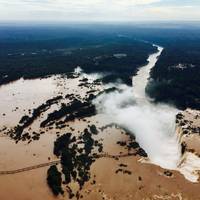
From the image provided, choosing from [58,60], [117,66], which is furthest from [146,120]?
[58,60]

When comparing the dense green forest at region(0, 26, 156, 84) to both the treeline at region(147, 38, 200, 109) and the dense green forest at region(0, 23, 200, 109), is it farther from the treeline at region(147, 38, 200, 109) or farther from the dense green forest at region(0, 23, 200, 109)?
the treeline at region(147, 38, 200, 109)

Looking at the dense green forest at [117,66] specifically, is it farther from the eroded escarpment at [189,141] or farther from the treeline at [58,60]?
the eroded escarpment at [189,141]

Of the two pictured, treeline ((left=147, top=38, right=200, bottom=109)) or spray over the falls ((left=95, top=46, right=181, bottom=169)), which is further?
treeline ((left=147, top=38, right=200, bottom=109))

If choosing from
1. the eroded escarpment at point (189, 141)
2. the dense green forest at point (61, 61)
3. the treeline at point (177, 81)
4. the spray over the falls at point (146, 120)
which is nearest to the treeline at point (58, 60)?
the dense green forest at point (61, 61)

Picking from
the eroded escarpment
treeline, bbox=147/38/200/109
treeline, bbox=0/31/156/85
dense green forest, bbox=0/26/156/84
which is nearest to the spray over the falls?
the eroded escarpment

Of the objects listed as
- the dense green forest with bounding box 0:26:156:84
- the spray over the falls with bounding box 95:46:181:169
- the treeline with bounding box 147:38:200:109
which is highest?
the spray over the falls with bounding box 95:46:181:169
